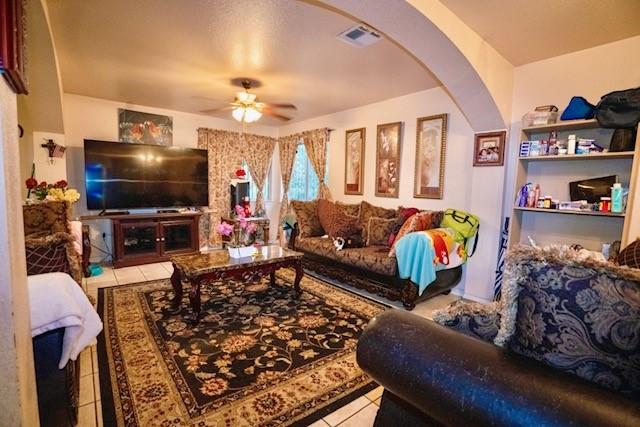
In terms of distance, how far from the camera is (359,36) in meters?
2.49

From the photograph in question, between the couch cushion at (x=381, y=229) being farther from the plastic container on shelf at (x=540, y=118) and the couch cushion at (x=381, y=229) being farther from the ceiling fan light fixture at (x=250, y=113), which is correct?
the ceiling fan light fixture at (x=250, y=113)

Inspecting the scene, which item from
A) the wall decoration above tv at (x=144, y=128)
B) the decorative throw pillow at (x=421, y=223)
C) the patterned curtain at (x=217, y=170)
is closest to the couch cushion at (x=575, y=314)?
the decorative throw pillow at (x=421, y=223)

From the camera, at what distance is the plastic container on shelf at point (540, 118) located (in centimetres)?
270

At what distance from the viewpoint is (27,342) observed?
94cm

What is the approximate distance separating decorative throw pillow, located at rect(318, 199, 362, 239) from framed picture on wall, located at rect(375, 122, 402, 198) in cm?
67

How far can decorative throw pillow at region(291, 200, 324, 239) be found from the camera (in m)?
4.35

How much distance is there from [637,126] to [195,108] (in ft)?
17.0

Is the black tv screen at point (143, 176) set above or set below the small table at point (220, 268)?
above

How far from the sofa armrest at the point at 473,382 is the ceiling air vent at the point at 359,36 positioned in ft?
7.24

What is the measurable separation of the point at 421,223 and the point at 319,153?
2553 mm

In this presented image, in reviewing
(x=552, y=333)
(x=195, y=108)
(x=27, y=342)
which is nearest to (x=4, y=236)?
(x=27, y=342)

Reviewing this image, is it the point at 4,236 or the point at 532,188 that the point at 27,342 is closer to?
the point at 4,236

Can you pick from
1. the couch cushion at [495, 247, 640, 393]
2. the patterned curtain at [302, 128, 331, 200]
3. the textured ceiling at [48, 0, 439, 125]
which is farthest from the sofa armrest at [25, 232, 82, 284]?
the patterned curtain at [302, 128, 331, 200]

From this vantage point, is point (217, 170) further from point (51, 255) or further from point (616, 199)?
point (616, 199)
